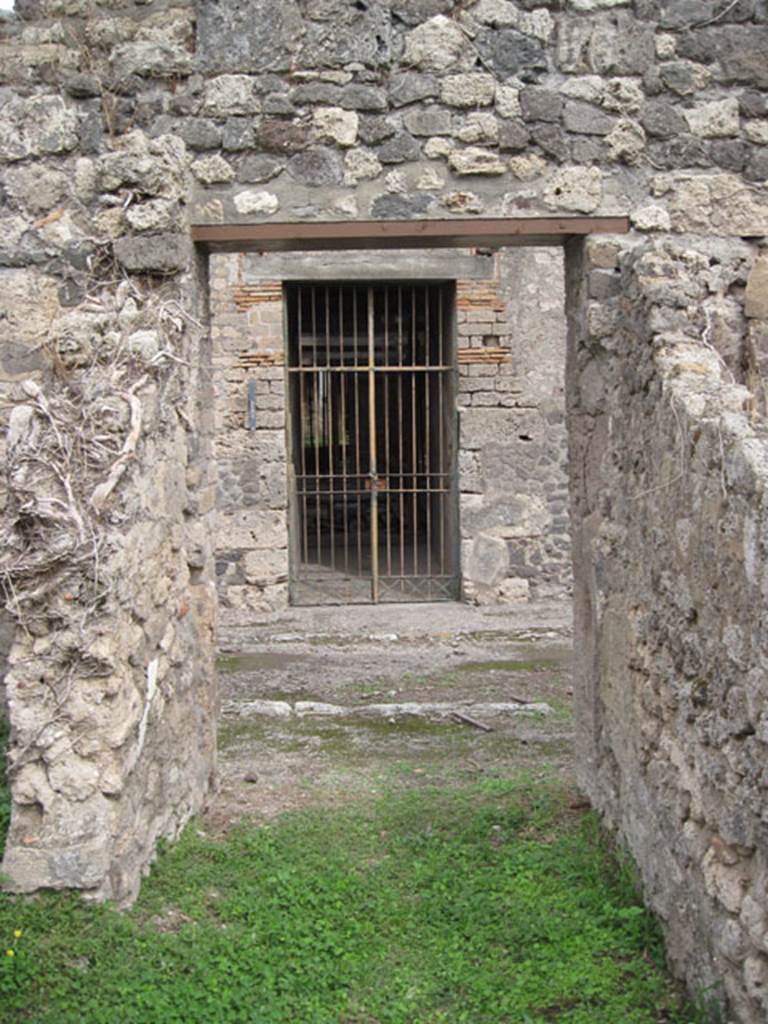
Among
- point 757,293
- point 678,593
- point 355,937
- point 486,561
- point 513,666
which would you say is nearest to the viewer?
point 678,593

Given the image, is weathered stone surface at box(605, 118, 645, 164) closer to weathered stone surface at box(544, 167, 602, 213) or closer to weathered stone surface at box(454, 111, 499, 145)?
weathered stone surface at box(544, 167, 602, 213)

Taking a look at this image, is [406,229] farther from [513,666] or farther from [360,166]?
[513,666]

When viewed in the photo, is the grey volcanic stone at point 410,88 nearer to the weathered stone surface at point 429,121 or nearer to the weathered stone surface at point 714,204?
the weathered stone surface at point 429,121

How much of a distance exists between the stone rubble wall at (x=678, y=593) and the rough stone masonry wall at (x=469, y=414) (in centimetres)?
507

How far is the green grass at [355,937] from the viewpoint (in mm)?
2783

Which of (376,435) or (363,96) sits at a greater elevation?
(363,96)

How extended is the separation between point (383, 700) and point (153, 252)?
3.58 meters

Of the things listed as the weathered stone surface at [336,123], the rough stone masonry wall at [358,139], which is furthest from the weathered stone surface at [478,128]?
the weathered stone surface at [336,123]

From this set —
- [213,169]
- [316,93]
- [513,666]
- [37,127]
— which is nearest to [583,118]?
[316,93]

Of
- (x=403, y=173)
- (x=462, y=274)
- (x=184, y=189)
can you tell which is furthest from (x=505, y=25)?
(x=462, y=274)

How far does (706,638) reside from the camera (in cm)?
275

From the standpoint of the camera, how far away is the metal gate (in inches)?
375

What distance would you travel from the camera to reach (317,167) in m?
4.00

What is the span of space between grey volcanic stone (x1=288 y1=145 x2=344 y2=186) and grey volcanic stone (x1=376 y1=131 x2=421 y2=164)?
17 cm
